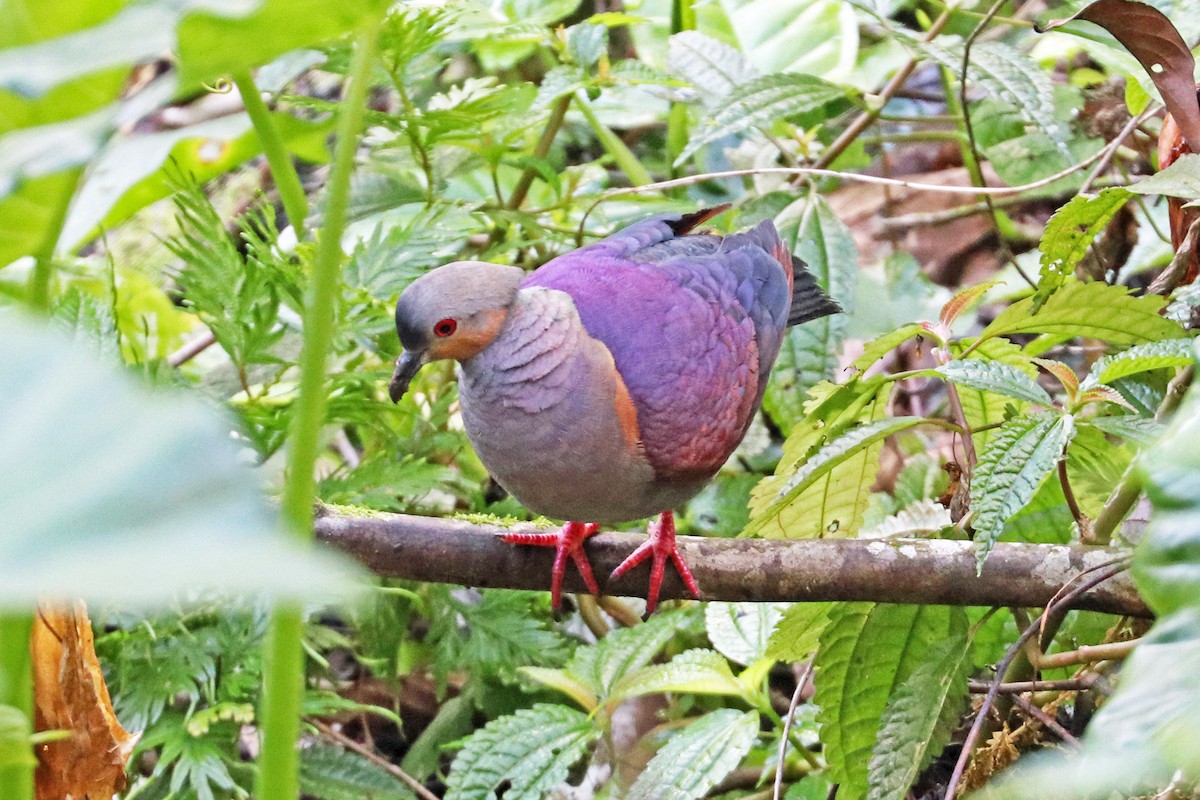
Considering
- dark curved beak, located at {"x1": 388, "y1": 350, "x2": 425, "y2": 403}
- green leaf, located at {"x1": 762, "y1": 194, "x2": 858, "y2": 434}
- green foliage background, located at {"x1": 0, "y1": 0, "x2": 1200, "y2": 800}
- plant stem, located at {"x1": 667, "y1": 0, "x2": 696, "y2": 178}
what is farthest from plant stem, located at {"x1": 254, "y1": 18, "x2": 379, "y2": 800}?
plant stem, located at {"x1": 667, "y1": 0, "x2": 696, "y2": 178}

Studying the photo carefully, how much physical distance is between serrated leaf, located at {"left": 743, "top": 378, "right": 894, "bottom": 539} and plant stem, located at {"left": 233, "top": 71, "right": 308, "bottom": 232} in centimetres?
101

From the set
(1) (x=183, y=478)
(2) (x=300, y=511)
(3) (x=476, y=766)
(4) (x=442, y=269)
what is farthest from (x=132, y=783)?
(1) (x=183, y=478)

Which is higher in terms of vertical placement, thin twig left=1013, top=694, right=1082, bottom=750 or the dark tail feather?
the dark tail feather

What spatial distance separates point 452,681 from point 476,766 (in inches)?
45.4

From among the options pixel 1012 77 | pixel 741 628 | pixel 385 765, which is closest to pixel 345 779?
pixel 385 765

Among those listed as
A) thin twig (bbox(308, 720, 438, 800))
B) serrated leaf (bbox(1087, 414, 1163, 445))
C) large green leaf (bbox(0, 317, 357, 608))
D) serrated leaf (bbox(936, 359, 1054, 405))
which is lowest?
thin twig (bbox(308, 720, 438, 800))

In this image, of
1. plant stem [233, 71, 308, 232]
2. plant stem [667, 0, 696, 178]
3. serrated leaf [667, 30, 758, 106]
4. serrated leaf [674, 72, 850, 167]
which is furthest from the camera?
plant stem [667, 0, 696, 178]

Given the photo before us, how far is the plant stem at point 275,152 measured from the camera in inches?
72.6

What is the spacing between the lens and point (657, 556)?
211 cm

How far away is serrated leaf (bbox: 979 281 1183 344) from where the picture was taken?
1.83 metres

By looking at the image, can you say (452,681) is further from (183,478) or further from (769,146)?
(183,478)

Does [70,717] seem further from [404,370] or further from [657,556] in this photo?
[657,556]

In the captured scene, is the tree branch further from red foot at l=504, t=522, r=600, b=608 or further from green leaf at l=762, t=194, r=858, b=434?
green leaf at l=762, t=194, r=858, b=434

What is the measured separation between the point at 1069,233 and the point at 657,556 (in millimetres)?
889
